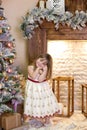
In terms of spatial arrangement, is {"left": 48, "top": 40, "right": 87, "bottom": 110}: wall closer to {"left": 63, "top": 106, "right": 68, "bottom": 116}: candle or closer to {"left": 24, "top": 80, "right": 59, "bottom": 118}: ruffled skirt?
{"left": 63, "top": 106, "right": 68, "bottom": 116}: candle

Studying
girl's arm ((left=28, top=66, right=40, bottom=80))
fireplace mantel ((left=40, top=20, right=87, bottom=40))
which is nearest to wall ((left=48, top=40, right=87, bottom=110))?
fireplace mantel ((left=40, top=20, right=87, bottom=40))

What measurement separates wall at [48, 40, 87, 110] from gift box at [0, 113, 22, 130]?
1.75 m

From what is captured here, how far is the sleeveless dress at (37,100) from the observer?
4.11 m

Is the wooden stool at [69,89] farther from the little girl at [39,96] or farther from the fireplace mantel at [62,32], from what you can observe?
the little girl at [39,96]

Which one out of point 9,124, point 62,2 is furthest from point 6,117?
point 62,2

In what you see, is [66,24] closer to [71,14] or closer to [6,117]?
[71,14]

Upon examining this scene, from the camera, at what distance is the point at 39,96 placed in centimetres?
411

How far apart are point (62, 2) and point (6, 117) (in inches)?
86.9

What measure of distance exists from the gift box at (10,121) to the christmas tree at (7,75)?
11cm

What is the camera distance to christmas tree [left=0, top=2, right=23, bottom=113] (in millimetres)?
4148

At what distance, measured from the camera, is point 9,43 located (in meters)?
4.25

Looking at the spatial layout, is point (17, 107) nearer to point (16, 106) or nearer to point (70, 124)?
point (16, 106)

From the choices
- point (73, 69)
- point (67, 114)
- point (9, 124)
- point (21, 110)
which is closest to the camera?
point (9, 124)

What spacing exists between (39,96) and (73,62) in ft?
5.81
